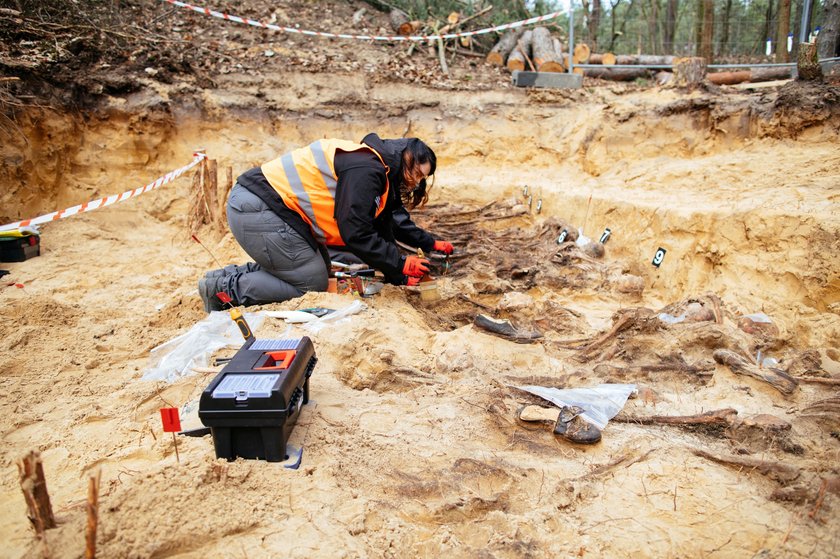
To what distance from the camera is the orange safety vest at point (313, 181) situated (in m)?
3.38

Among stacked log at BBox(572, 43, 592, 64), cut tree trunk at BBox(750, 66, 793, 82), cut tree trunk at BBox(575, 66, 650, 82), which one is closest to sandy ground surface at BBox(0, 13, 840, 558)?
cut tree trunk at BBox(575, 66, 650, 82)

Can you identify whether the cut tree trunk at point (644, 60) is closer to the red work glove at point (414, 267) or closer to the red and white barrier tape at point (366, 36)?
the red and white barrier tape at point (366, 36)

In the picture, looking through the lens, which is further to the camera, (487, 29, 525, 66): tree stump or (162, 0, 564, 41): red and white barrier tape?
(487, 29, 525, 66): tree stump

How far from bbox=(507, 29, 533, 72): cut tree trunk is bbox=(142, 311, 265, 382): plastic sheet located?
7.37 metres

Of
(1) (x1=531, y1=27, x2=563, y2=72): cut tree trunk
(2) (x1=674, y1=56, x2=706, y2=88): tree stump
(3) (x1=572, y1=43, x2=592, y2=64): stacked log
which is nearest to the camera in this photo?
(2) (x1=674, y1=56, x2=706, y2=88): tree stump

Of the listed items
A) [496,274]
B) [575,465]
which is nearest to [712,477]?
[575,465]

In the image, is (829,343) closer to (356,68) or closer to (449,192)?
(449,192)

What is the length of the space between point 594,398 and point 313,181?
2200mm

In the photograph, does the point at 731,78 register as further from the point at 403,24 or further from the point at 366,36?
the point at 366,36

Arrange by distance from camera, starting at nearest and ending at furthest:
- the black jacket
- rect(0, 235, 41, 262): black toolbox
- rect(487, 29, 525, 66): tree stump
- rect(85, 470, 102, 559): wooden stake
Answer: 1. rect(85, 470, 102, 559): wooden stake
2. the black jacket
3. rect(0, 235, 41, 262): black toolbox
4. rect(487, 29, 525, 66): tree stump

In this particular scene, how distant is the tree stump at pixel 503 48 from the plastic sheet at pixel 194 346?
24.9ft

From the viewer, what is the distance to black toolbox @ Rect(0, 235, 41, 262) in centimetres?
491

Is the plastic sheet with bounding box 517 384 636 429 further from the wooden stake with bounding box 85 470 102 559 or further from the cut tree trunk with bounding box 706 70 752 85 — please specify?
the cut tree trunk with bounding box 706 70 752 85

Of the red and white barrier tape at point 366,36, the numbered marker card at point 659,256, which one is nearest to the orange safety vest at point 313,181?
the numbered marker card at point 659,256
